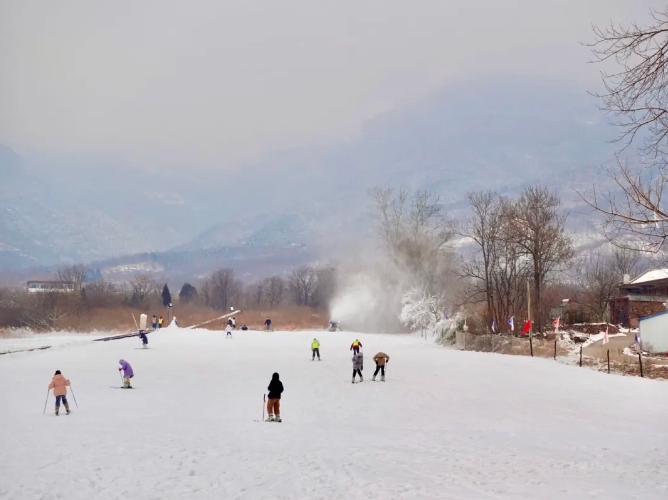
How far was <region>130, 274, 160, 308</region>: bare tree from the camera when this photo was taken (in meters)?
143

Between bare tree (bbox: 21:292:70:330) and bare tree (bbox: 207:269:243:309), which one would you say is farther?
bare tree (bbox: 207:269:243:309)

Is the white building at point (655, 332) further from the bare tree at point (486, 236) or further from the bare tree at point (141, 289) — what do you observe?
the bare tree at point (141, 289)

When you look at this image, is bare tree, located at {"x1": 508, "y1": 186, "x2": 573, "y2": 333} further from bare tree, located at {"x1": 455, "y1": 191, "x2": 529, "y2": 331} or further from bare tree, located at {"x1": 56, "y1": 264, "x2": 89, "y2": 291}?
bare tree, located at {"x1": 56, "y1": 264, "x2": 89, "y2": 291}

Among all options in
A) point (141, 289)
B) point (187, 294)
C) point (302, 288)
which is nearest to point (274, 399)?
point (141, 289)

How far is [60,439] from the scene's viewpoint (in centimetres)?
2017

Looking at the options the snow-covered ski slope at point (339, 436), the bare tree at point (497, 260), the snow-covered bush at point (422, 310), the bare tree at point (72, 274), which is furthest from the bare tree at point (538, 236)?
the bare tree at point (72, 274)

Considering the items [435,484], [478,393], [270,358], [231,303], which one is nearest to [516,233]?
[270,358]

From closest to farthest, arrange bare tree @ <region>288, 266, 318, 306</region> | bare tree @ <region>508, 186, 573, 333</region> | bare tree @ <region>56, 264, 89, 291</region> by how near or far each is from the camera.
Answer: bare tree @ <region>508, 186, 573, 333</region>, bare tree @ <region>56, 264, 89, 291</region>, bare tree @ <region>288, 266, 318, 306</region>

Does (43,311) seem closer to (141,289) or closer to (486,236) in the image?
(141,289)

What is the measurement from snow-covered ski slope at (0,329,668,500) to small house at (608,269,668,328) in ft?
113

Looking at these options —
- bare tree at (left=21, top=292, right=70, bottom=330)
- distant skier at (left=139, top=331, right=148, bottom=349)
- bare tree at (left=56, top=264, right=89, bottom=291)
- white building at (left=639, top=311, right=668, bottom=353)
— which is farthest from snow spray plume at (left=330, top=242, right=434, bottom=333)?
bare tree at (left=56, top=264, right=89, bottom=291)

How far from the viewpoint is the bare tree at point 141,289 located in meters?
143

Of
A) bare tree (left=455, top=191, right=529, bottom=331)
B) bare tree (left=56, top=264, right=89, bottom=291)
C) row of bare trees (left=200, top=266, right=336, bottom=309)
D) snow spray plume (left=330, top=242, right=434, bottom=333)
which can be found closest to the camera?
bare tree (left=455, top=191, right=529, bottom=331)

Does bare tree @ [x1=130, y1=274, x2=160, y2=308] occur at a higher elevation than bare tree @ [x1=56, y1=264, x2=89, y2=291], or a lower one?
lower
